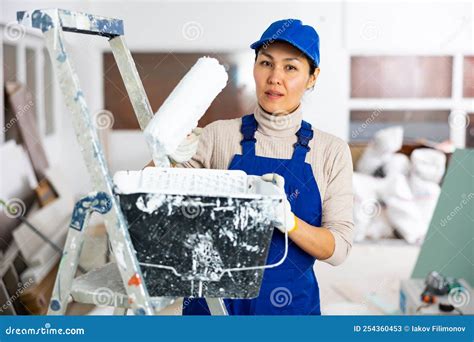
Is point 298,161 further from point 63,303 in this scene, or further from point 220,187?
point 63,303

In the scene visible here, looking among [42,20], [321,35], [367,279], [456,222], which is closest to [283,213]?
[42,20]

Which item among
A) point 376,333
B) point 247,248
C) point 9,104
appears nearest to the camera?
point 247,248

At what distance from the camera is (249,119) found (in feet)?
4.63

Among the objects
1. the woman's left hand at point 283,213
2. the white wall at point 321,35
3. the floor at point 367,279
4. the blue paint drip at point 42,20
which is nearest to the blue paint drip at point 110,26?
the blue paint drip at point 42,20

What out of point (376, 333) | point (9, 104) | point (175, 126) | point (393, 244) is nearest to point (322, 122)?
point (393, 244)

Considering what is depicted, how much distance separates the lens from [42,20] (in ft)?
3.35

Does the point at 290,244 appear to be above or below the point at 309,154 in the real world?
below

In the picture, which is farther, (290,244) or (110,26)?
(290,244)

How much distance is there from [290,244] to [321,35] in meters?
2.36

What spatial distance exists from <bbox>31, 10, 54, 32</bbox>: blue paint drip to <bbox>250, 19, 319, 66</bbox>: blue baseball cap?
435 mm

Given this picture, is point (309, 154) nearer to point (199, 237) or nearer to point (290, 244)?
point (290, 244)

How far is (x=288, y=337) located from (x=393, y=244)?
2.77 meters

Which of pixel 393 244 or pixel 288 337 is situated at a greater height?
pixel 288 337

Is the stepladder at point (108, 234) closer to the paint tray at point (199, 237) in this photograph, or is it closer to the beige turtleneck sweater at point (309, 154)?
the paint tray at point (199, 237)
